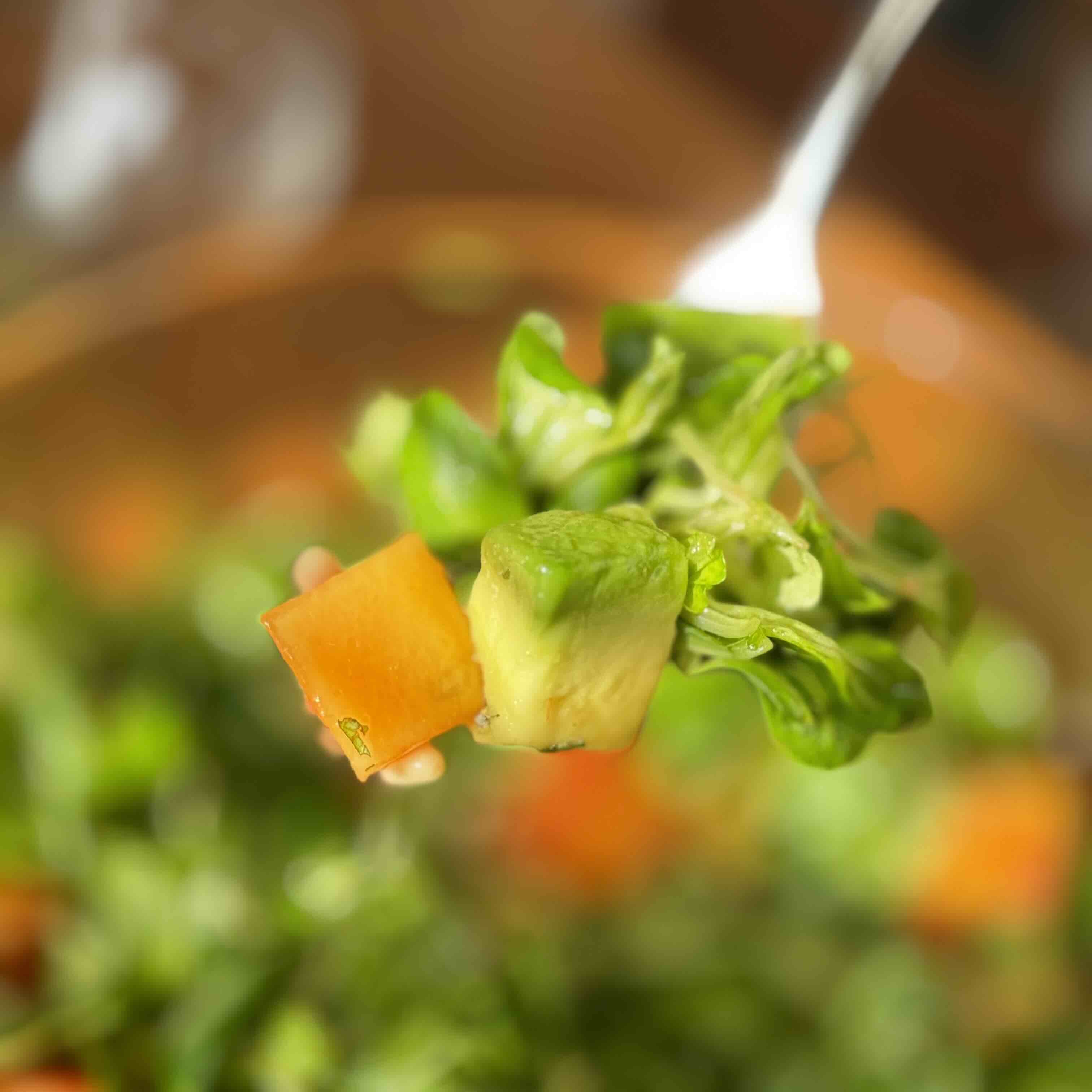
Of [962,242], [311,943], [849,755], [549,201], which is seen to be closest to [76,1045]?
[311,943]

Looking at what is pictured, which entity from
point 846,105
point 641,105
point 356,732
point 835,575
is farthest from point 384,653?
point 641,105

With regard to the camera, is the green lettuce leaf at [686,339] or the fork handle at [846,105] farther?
the fork handle at [846,105]

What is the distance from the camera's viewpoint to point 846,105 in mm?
540

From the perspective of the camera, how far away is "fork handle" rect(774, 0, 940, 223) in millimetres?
514

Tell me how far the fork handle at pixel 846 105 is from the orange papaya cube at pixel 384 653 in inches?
14.4

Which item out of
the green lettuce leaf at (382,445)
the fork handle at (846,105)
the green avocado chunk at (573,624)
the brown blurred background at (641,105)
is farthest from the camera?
the brown blurred background at (641,105)

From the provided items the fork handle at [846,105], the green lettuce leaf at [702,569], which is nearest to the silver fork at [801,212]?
the fork handle at [846,105]

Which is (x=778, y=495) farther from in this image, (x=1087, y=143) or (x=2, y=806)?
(x=1087, y=143)

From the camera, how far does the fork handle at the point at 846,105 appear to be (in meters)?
0.51

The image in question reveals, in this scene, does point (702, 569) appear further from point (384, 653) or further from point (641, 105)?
point (641, 105)

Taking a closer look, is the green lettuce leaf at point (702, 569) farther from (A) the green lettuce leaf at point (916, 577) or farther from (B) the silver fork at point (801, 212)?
(B) the silver fork at point (801, 212)

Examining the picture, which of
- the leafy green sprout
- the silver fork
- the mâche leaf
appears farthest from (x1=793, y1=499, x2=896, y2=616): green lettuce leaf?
the silver fork

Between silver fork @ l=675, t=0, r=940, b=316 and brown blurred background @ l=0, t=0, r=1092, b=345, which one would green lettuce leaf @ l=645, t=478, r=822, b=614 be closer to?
silver fork @ l=675, t=0, r=940, b=316

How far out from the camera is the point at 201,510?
0.87 metres
